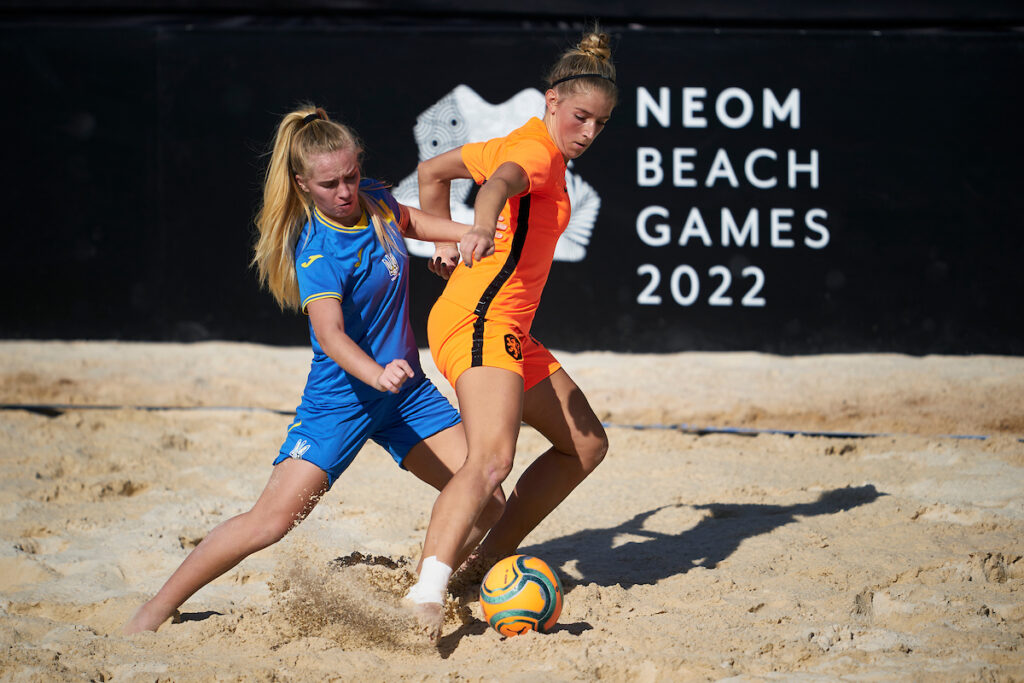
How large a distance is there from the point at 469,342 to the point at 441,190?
68cm

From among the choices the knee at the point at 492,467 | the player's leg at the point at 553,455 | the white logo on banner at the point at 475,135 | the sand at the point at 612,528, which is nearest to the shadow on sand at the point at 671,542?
the sand at the point at 612,528

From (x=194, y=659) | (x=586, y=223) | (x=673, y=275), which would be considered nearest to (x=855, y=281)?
(x=673, y=275)

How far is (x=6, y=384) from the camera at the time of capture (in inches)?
257

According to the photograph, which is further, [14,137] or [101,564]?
[14,137]

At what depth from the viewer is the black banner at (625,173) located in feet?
22.2

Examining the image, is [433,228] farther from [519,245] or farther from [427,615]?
[427,615]

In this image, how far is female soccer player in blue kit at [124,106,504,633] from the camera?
298 cm

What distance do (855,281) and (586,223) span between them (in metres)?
1.95

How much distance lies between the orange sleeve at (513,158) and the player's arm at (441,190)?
0.07m

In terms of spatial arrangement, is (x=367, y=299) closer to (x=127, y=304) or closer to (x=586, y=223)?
(x=586, y=223)

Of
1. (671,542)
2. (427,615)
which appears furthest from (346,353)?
(671,542)

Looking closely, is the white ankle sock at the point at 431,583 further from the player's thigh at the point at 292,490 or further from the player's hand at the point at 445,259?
the player's hand at the point at 445,259

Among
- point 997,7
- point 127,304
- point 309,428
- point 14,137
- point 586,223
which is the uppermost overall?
point 997,7

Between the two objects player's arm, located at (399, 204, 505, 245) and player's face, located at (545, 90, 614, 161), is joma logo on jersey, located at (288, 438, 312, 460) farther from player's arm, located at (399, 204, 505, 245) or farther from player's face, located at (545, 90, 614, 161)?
player's face, located at (545, 90, 614, 161)
